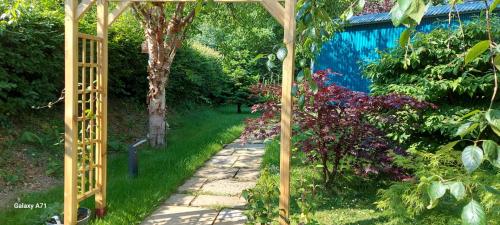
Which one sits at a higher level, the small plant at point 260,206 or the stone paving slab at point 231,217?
the small plant at point 260,206

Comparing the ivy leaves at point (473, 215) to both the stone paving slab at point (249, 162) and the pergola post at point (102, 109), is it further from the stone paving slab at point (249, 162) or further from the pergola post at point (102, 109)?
the stone paving slab at point (249, 162)

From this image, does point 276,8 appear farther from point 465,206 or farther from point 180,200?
point 465,206

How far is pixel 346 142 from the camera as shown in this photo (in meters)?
4.82

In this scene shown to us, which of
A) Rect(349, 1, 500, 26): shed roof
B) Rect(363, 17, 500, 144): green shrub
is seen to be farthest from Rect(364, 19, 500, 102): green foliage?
Rect(349, 1, 500, 26): shed roof

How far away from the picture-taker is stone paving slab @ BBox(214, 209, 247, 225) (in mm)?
4088

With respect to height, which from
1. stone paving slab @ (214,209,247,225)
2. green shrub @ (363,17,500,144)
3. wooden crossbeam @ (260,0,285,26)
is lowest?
stone paving slab @ (214,209,247,225)

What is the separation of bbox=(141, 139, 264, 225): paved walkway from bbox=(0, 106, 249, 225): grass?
0.41 ft

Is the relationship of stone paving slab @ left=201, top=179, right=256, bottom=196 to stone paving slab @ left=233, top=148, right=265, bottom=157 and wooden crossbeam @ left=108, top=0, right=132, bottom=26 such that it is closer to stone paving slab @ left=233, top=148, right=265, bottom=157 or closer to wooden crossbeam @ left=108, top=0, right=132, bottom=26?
stone paving slab @ left=233, top=148, right=265, bottom=157

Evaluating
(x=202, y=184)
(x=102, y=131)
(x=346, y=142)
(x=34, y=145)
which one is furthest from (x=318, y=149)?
(x=34, y=145)

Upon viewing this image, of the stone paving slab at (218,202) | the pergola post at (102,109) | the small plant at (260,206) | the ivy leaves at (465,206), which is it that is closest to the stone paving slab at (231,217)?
the stone paving slab at (218,202)

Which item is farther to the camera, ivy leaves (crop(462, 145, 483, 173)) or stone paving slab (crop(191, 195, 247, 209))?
stone paving slab (crop(191, 195, 247, 209))

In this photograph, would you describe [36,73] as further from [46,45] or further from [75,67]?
[75,67]

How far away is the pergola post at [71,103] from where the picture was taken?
3.49 meters

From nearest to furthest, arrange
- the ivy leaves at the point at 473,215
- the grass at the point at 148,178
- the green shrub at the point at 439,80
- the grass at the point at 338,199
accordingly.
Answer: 1. the ivy leaves at the point at 473,215
2. the grass at the point at 148,178
3. the grass at the point at 338,199
4. the green shrub at the point at 439,80
